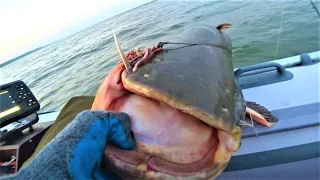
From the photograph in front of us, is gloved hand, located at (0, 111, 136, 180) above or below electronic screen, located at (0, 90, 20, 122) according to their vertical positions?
above

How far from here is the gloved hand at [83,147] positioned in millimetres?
763

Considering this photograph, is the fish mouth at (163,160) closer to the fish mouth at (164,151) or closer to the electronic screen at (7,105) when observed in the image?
the fish mouth at (164,151)

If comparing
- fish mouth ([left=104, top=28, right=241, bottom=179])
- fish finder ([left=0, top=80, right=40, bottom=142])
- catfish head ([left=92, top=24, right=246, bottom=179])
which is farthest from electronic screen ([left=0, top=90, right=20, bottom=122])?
fish mouth ([left=104, top=28, right=241, bottom=179])

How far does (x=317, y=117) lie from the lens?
115 centimetres

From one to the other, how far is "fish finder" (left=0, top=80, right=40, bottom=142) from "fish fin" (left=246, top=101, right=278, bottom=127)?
1347 mm

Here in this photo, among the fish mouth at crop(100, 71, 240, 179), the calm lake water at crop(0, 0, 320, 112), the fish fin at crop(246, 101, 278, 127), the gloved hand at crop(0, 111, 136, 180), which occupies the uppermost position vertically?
the gloved hand at crop(0, 111, 136, 180)

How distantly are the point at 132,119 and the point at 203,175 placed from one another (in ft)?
0.84

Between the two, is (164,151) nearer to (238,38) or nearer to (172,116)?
(172,116)

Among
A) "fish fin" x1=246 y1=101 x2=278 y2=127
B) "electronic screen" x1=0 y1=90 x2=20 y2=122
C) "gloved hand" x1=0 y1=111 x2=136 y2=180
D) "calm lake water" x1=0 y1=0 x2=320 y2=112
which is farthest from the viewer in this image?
"calm lake water" x1=0 y1=0 x2=320 y2=112

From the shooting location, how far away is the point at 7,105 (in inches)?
71.6

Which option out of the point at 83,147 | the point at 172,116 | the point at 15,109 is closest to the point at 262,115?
the point at 172,116

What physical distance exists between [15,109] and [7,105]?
0.16 ft

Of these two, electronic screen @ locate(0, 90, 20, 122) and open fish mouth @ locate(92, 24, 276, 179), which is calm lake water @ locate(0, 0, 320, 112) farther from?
open fish mouth @ locate(92, 24, 276, 179)

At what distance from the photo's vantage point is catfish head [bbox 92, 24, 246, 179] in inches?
31.6
